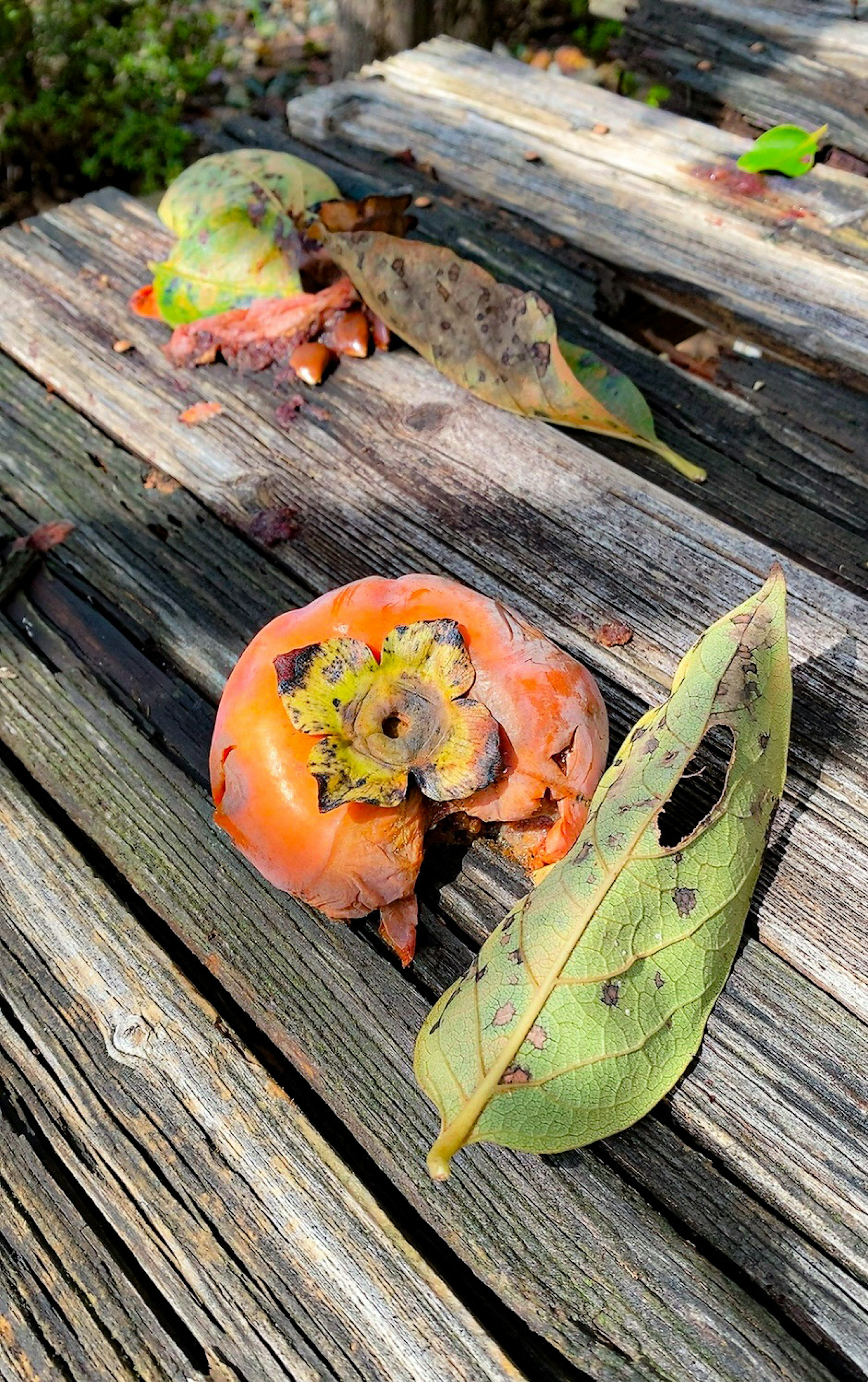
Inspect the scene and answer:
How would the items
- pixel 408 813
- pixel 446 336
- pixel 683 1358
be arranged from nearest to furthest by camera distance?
pixel 683 1358 → pixel 408 813 → pixel 446 336

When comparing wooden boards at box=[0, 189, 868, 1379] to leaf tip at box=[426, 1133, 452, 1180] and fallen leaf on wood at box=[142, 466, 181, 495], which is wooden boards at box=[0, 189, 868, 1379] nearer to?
fallen leaf on wood at box=[142, 466, 181, 495]

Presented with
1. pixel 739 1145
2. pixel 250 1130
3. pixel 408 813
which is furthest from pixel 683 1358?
pixel 408 813

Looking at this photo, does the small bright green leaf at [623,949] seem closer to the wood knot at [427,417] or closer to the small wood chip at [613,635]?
the small wood chip at [613,635]

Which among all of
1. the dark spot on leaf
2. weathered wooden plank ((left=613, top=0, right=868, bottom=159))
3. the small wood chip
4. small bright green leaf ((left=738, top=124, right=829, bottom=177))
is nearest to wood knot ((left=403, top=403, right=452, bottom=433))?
the small wood chip

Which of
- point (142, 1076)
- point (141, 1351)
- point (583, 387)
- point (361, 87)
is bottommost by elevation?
point (141, 1351)

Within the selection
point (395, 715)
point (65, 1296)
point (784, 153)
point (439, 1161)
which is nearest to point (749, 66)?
point (784, 153)

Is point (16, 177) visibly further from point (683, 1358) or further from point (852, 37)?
point (683, 1358)

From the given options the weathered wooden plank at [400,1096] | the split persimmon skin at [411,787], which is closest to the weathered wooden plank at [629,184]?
the split persimmon skin at [411,787]
